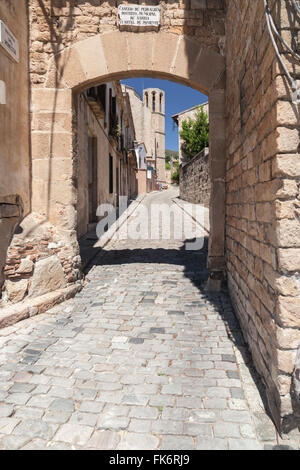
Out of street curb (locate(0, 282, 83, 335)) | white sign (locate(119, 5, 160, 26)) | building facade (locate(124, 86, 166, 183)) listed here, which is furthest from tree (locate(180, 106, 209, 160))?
building facade (locate(124, 86, 166, 183))

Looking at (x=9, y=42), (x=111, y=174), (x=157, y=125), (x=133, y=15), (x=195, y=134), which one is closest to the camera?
(x=9, y=42)

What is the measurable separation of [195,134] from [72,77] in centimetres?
1898

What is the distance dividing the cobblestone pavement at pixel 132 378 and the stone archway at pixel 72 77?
4.54 feet

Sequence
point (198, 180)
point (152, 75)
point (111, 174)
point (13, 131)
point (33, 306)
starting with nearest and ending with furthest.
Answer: point (33, 306)
point (13, 131)
point (152, 75)
point (111, 174)
point (198, 180)

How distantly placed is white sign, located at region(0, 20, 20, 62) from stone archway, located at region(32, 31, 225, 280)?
0.51m

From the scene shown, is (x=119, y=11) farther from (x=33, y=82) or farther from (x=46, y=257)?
(x=46, y=257)

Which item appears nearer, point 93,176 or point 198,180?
point 93,176

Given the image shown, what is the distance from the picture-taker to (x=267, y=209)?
83.7 inches

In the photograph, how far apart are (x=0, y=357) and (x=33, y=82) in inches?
137

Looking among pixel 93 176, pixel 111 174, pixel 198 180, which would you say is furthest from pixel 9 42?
pixel 198 180

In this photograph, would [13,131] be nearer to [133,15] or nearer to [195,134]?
[133,15]

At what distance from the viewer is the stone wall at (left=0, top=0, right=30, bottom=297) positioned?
3596mm

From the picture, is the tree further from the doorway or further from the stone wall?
the stone wall

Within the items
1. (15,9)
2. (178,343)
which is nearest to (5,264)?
(178,343)
